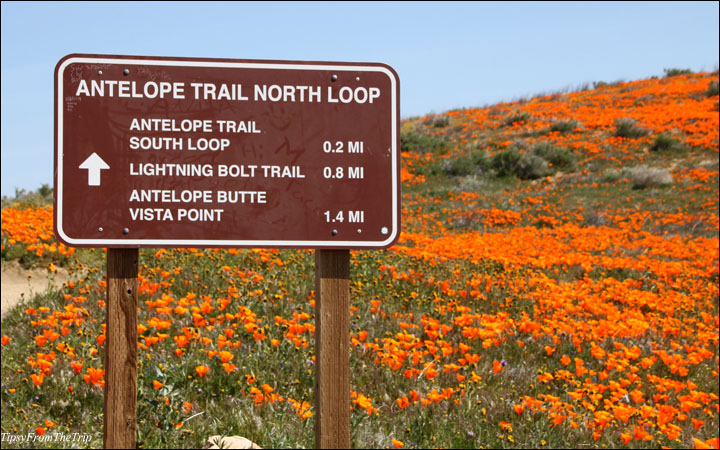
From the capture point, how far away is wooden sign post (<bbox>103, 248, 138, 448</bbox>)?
8.94ft

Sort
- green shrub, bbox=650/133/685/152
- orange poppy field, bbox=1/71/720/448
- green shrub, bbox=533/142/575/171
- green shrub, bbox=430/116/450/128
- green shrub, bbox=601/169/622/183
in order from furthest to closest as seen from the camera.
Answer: green shrub, bbox=430/116/450/128, green shrub, bbox=533/142/575/171, green shrub, bbox=650/133/685/152, green shrub, bbox=601/169/622/183, orange poppy field, bbox=1/71/720/448

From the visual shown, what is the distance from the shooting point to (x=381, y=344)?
5590mm

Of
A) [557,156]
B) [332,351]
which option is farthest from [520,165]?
[332,351]

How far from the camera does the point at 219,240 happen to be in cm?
271

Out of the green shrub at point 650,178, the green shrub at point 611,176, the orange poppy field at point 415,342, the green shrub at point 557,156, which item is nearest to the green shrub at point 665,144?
the green shrub at point 557,156

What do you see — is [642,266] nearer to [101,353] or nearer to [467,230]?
[467,230]

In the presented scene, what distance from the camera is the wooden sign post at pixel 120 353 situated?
2.72 metres

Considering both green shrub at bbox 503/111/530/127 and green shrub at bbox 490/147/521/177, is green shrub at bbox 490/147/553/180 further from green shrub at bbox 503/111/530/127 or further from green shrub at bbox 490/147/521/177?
green shrub at bbox 503/111/530/127

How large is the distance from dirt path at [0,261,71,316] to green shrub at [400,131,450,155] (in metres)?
20.8

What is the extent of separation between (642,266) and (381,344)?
22.8ft

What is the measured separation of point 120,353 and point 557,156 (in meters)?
23.1

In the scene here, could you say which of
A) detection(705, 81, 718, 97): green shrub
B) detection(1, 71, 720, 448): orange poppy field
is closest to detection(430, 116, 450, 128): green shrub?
detection(705, 81, 718, 97): green shrub

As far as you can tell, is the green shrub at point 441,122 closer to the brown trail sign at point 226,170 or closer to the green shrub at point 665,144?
the green shrub at point 665,144

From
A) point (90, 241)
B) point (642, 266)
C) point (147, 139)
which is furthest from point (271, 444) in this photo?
point (642, 266)
